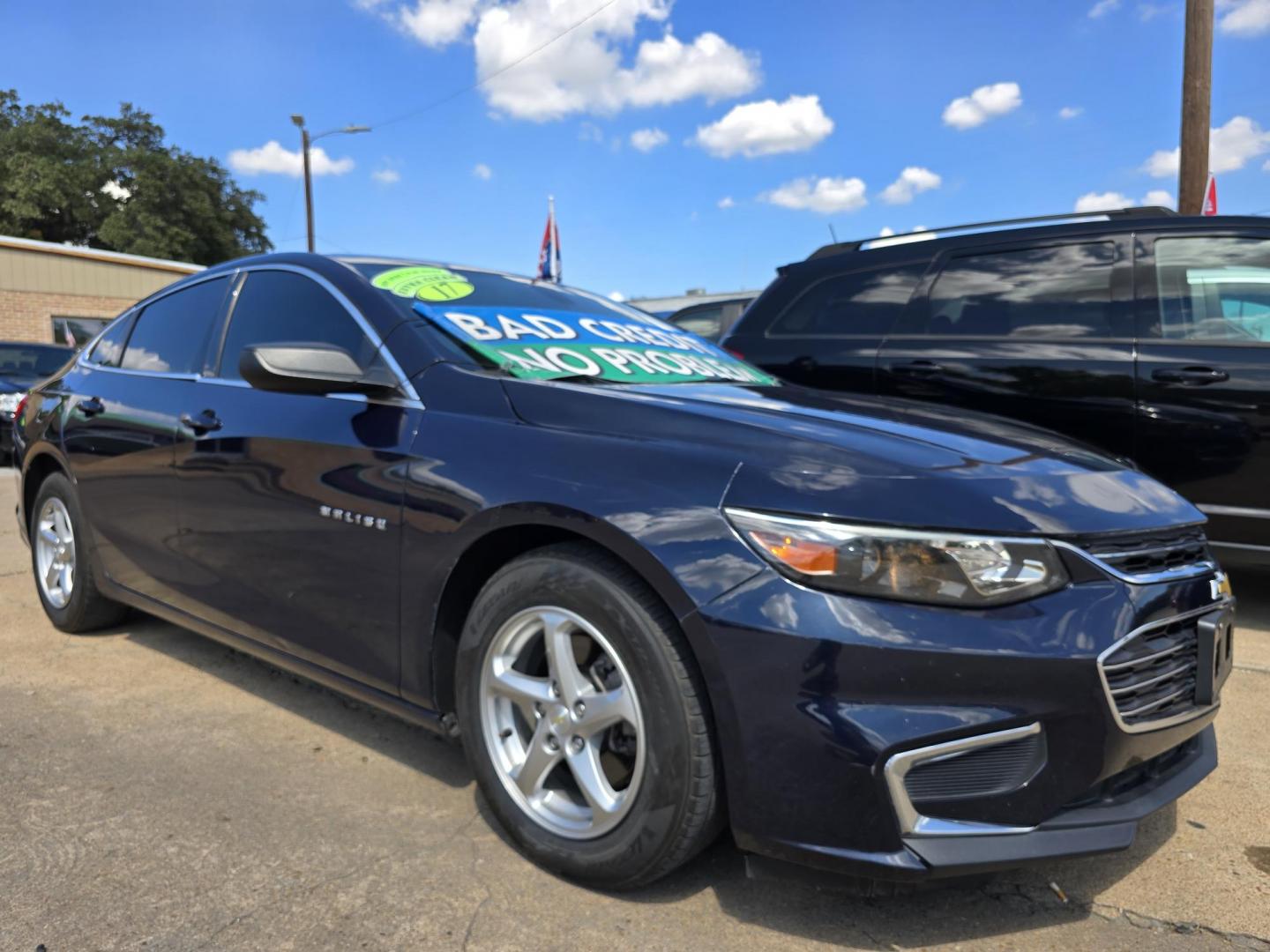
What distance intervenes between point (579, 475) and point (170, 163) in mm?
48011

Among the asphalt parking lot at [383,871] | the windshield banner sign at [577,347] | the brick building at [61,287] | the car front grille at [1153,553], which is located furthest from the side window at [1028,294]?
the brick building at [61,287]

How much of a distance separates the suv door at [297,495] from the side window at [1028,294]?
304 centimetres

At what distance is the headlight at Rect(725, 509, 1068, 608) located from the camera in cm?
183

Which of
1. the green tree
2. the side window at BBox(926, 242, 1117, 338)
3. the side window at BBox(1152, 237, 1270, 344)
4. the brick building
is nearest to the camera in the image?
the side window at BBox(1152, 237, 1270, 344)

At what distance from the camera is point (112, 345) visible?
13.4ft

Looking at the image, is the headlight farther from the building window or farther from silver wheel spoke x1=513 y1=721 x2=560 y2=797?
the building window

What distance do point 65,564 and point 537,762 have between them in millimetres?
2863

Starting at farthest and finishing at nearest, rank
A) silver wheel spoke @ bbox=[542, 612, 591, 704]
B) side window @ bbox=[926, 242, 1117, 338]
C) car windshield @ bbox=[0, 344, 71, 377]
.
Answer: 1. car windshield @ bbox=[0, 344, 71, 377]
2. side window @ bbox=[926, 242, 1117, 338]
3. silver wheel spoke @ bbox=[542, 612, 591, 704]

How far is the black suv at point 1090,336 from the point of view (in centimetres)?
407

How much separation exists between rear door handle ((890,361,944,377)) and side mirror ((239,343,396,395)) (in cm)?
286

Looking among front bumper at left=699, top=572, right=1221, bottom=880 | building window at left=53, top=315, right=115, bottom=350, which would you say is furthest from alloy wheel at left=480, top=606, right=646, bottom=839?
building window at left=53, top=315, right=115, bottom=350

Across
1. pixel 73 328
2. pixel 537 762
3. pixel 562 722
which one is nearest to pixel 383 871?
pixel 537 762

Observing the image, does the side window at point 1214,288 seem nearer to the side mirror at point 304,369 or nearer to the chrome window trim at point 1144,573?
the chrome window trim at point 1144,573

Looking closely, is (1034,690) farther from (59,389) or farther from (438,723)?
(59,389)
